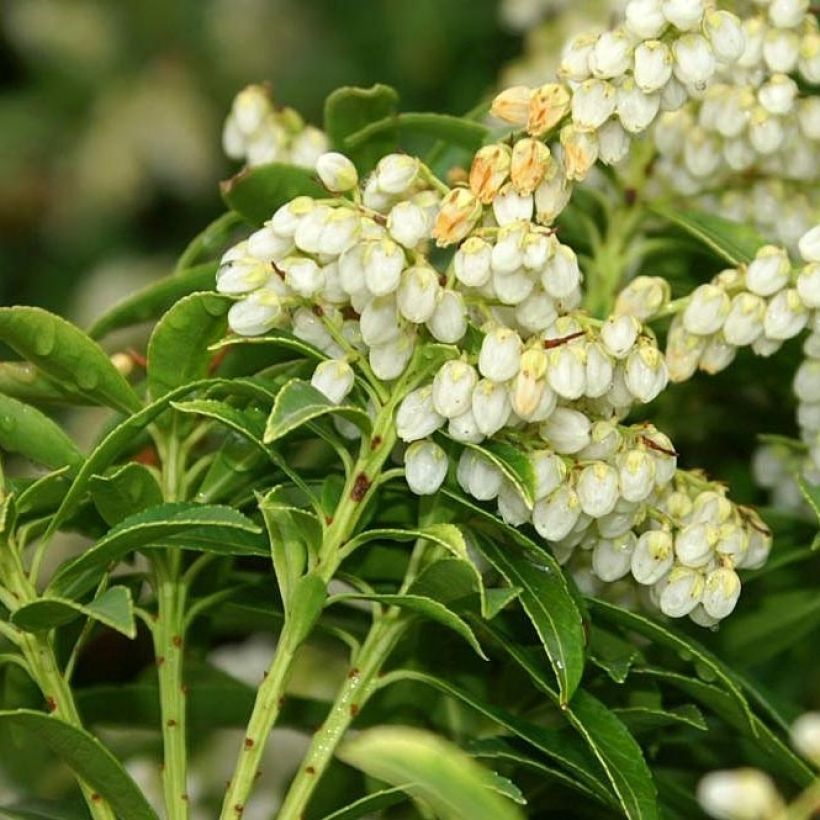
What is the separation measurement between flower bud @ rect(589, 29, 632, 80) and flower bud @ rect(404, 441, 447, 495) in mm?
203

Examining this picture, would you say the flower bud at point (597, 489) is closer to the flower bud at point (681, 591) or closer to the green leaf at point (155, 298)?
the flower bud at point (681, 591)

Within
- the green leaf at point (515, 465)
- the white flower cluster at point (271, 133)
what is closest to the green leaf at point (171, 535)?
the green leaf at point (515, 465)

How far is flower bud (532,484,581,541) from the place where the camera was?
0.92 m

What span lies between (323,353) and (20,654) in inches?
9.0

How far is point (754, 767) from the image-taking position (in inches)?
46.9

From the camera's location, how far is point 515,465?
0.91 meters

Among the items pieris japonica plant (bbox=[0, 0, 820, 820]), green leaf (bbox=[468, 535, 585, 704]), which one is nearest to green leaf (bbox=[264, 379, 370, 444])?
pieris japonica plant (bbox=[0, 0, 820, 820])

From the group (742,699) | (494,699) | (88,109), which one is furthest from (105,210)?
(742,699)

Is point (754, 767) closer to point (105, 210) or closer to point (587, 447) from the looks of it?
point (587, 447)

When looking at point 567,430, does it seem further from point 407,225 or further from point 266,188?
point 266,188

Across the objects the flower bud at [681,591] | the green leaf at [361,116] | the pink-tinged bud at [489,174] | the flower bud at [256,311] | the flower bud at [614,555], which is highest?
the green leaf at [361,116]

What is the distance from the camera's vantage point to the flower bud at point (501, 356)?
900mm

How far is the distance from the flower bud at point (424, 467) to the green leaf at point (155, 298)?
0.20m

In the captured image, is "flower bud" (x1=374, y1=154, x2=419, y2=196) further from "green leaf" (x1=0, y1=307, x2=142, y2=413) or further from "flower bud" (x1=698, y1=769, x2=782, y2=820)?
"flower bud" (x1=698, y1=769, x2=782, y2=820)
